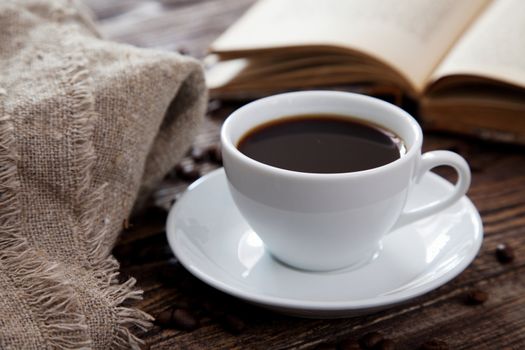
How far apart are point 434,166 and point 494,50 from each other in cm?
55

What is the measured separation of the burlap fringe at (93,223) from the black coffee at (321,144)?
23 centimetres

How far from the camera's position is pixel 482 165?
1.44 metres

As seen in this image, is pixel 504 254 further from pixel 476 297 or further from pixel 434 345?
pixel 434 345

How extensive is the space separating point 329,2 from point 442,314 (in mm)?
907

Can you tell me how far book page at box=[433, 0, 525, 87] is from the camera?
1.44 meters

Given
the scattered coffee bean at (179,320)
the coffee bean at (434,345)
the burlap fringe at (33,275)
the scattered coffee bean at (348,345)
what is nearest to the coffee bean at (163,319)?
the scattered coffee bean at (179,320)

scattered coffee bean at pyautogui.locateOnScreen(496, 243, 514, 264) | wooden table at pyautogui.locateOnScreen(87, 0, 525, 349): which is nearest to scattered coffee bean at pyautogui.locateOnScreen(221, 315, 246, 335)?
A: wooden table at pyautogui.locateOnScreen(87, 0, 525, 349)

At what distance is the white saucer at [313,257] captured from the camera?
966mm

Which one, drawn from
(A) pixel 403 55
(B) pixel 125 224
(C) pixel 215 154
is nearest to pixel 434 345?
(B) pixel 125 224

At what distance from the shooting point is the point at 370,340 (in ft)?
3.19


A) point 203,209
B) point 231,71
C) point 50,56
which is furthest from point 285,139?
point 231,71

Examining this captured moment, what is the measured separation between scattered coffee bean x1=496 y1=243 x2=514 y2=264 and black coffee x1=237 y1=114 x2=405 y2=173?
0.26 metres

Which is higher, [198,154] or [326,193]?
[326,193]

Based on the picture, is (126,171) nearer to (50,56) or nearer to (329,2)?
(50,56)
